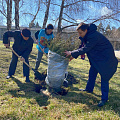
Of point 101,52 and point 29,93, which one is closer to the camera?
point 101,52

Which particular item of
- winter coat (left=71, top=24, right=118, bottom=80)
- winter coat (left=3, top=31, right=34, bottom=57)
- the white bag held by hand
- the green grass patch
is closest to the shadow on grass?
the green grass patch

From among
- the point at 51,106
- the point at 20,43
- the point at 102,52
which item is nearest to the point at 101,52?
the point at 102,52

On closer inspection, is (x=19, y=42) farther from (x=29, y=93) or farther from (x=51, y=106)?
(x=51, y=106)

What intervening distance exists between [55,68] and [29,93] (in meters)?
0.91

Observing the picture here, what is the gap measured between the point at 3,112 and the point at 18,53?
215cm

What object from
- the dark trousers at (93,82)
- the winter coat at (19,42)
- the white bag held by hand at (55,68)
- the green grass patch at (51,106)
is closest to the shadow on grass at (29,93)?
the green grass patch at (51,106)

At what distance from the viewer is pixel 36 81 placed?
4.09 metres

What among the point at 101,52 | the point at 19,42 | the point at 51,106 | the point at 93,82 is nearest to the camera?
the point at 51,106

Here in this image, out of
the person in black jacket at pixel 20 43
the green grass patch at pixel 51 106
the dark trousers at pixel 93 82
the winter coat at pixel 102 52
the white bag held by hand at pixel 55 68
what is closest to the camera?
the green grass patch at pixel 51 106

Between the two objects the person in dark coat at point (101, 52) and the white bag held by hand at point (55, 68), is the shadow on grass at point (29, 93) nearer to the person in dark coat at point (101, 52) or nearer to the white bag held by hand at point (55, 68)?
the white bag held by hand at point (55, 68)

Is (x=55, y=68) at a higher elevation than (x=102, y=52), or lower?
lower

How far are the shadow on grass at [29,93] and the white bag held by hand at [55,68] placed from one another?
1.41 ft

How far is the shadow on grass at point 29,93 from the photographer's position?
2864 millimetres

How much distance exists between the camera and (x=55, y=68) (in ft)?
10.3
